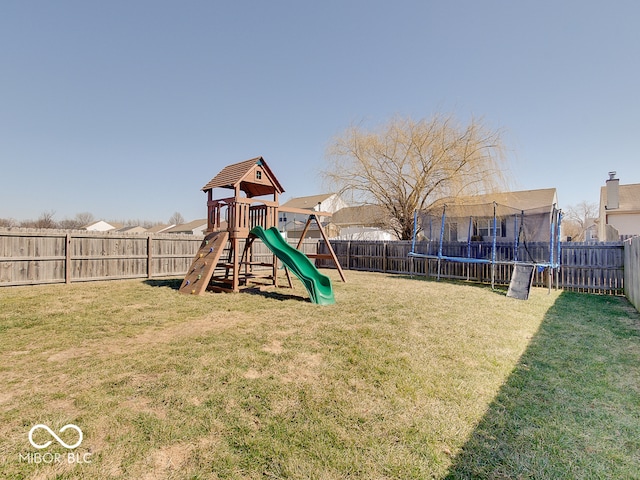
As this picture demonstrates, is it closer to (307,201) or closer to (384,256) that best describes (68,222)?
(307,201)

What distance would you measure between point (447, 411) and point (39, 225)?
3911cm


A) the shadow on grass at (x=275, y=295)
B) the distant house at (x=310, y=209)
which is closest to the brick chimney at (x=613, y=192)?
the distant house at (x=310, y=209)

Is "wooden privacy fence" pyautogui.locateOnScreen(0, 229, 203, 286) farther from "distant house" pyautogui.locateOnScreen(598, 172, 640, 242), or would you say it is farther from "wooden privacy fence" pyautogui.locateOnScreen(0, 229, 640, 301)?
"distant house" pyautogui.locateOnScreen(598, 172, 640, 242)

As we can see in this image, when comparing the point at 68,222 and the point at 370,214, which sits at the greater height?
the point at 68,222

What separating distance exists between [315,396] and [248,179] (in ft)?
21.1

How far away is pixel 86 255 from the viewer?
8.59 meters

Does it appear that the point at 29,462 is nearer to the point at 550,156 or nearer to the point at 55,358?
the point at 55,358

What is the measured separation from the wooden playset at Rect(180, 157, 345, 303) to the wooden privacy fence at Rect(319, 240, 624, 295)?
18.2ft

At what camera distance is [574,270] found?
880cm

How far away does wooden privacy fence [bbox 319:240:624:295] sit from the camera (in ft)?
27.2

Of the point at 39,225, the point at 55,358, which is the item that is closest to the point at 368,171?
the point at 55,358

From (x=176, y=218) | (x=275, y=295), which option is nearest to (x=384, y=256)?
(x=275, y=295)

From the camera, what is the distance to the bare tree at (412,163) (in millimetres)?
12625

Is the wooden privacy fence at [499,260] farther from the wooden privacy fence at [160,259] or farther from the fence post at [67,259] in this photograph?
the fence post at [67,259]
